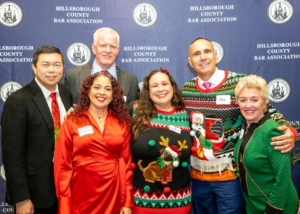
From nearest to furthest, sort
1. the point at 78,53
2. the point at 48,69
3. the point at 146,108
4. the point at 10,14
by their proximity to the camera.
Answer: the point at 48,69
the point at 146,108
the point at 10,14
the point at 78,53

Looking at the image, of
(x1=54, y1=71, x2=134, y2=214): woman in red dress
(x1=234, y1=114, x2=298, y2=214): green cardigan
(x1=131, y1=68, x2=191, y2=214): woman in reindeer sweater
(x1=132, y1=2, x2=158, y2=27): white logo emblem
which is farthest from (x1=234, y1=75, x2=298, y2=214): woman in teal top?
(x1=132, y1=2, x2=158, y2=27): white logo emblem

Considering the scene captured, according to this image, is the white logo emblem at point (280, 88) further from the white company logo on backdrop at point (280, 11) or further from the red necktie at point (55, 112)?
the red necktie at point (55, 112)

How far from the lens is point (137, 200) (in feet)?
7.21

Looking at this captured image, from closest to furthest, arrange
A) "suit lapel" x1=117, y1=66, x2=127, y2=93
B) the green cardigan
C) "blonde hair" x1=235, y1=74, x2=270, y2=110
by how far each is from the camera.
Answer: the green cardigan, "blonde hair" x1=235, y1=74, x2=270, y2=110, "suit lapel" x1=117, y1=66, x2=127, y2=93

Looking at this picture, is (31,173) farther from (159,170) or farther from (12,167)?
(159,170)

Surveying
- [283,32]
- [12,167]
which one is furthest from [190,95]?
[283,32]

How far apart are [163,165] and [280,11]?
276 centimetres

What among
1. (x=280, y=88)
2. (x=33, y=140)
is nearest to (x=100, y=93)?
(x=33, y=140)

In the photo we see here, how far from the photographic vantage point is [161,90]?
7.50ft

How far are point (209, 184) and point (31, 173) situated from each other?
1501 mm

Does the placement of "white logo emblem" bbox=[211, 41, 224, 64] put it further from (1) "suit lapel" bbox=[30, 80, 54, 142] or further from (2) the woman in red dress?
(1) "suit lapel" bbox=[30, 80, 54, 142]

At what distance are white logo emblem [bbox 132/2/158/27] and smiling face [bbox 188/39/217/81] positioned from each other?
121cm

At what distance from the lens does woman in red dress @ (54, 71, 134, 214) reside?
6.75 ft

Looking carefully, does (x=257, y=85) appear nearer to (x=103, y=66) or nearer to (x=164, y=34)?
(x=103, y=66)
